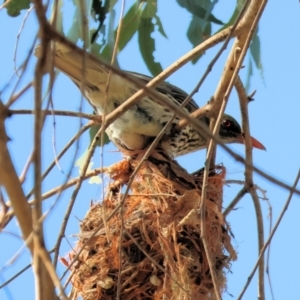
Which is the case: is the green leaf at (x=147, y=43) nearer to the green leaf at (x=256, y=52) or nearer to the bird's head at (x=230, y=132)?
the green leaf at (x=256, y=52)

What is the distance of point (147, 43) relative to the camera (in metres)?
3.08

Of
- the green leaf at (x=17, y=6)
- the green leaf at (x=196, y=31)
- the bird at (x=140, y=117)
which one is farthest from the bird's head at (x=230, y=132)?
the green leaf at (x=17, y=6)

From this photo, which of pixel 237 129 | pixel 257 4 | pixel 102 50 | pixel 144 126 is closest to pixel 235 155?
pixel 257 4

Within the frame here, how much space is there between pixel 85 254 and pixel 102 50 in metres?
0.94

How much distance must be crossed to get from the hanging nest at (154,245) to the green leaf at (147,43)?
62 centimetres

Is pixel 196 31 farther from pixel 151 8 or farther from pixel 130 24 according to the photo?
pixel 130 24

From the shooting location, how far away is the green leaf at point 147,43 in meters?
3.07

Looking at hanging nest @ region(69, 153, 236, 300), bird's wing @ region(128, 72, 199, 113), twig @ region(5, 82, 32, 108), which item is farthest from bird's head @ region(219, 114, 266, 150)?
twig @ region(5, 82, 32, 108)

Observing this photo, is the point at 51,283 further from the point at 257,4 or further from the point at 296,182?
the point at 257,4

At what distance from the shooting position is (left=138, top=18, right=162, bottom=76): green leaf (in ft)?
10.1

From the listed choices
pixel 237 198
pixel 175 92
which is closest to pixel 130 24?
pixel 237 198

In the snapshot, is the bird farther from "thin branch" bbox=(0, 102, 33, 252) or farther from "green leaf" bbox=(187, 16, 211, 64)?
"thin branch" bbox=(0, 102, 33, 252)

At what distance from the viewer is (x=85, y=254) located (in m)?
3.34

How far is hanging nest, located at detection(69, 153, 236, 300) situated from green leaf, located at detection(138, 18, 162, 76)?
619mm
